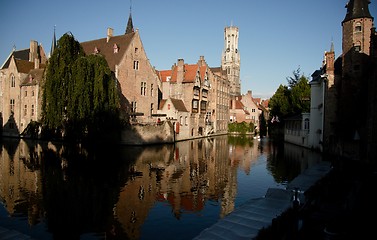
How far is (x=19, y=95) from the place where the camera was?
160 ft

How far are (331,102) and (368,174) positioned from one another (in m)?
14.8

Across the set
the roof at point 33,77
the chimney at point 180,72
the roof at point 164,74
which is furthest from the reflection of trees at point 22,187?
the roof at point 164,74

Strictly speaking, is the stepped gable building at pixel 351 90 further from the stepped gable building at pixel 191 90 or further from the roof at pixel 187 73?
the roof at pixel 187 73

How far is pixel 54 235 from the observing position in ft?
32.0

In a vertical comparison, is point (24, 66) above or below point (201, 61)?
below

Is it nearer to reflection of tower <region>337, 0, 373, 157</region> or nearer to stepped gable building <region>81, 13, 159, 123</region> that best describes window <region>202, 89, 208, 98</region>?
stepped gable building <region>81, 13, 159, 123</region>

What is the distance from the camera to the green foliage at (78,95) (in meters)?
32.7

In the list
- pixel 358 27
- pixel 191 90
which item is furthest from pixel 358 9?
pixel 191 90

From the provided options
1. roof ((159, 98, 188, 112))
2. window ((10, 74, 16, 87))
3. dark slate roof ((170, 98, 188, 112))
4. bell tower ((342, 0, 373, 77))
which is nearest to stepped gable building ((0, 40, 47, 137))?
window ((10, 74, 16, 87))

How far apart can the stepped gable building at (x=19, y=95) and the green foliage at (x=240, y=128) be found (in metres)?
46.8

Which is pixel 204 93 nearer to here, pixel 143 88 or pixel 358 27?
pixel 143 88

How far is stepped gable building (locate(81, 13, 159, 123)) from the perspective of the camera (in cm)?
4144

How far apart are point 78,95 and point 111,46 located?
14561mm

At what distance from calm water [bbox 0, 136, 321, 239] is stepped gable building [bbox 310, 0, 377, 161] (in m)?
5.37
